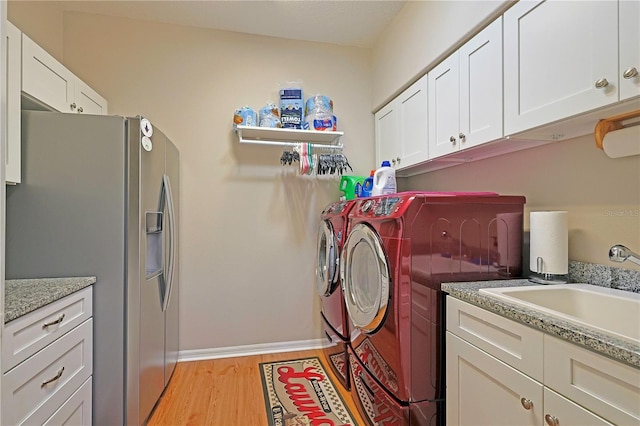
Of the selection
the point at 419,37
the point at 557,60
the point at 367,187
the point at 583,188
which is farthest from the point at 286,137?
the point at 583,188

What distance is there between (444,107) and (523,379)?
1424 millimetres

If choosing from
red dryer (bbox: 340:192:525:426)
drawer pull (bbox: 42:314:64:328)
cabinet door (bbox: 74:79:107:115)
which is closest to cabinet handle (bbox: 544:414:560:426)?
red dryer (bbox: 340:192:525:426)

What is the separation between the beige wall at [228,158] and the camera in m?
2.47

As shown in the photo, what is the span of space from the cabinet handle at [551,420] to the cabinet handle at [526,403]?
47mm

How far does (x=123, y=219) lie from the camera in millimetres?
1596

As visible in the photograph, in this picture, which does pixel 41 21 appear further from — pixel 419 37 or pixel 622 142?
pixel 622 142

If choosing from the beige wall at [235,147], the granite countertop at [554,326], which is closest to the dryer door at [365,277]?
the granite countertop at [554,326]

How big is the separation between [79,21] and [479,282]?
3.27 metres

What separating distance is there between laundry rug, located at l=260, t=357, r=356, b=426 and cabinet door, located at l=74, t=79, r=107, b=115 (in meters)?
2.24

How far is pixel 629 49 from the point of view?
3.09ft

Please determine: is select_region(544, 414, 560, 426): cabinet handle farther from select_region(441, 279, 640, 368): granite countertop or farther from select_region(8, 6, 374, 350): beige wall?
select_region(8, 6, 374, 350): beige wall

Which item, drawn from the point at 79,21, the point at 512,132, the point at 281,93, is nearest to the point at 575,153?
the point at 512,132

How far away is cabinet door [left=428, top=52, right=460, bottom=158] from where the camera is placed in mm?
1729

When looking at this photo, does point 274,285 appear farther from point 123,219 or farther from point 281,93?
point 281,93
